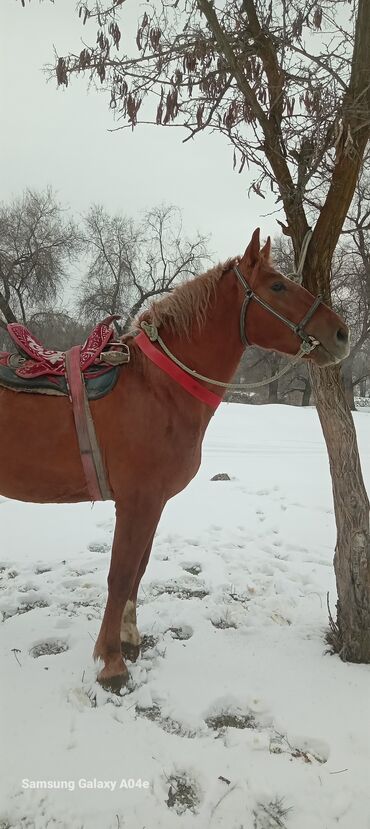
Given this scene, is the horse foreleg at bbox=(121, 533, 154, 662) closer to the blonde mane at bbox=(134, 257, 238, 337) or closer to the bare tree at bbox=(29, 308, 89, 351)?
the blonde mane at bbox=(134, 257, 238, 337)

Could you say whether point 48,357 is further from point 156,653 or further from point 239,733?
point 239,733

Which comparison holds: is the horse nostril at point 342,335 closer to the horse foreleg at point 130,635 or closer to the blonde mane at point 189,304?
the blonde mane at point 189,304

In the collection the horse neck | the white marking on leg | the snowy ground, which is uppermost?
the horse neck

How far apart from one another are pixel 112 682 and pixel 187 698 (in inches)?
16.4

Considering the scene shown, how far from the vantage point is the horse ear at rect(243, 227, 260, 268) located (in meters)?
2.28

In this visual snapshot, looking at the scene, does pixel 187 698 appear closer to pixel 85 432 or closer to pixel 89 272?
pixel 85 432

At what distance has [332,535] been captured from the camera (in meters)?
4.89

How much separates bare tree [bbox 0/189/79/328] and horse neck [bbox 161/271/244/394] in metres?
15.1

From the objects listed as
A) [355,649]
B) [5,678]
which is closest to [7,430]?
[5,678]

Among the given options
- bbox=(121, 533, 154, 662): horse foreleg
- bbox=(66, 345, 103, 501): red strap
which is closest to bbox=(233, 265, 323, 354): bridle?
bbox=(66, 345, 103, 501): red strap

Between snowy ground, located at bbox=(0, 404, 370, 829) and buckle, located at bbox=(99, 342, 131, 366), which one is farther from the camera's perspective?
buckle, located at bbox=(99, 342, 131, 366)

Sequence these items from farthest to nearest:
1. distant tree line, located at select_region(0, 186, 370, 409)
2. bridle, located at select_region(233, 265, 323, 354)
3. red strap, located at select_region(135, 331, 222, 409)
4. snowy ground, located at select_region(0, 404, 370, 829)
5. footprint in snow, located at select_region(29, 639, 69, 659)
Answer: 1. distant tree line, located at select_region(0, 186, 370, 409)
2. footprint in snow, located at select_region(29, 639, 69, 659)
3. red strap, located at select_region(135, 331, 222, 409)
4. bridle, located at select_region(233, 265, 323, 354)
5. snowy ground, located at select_region(0, 404, 370, 829)

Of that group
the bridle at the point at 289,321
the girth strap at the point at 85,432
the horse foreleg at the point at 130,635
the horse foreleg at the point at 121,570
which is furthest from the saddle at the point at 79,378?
the bridle at the point at 289,321

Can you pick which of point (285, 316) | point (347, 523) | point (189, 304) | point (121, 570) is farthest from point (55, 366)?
point (347, 523)
